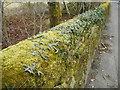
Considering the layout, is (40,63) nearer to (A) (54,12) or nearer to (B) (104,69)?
(B) (104,69)

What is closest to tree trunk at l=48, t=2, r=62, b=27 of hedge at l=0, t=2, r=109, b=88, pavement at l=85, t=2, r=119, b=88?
pavement at l=85, t=2, r=119, b=88

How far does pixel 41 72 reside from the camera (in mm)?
1560

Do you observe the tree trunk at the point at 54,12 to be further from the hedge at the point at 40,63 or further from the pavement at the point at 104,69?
the hedge at the point at 40,63

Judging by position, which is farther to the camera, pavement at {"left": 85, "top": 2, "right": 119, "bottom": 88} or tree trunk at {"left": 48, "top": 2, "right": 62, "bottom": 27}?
tree trunk at {"left": 48, "top": 2, "right": 62, "bottom": 27}

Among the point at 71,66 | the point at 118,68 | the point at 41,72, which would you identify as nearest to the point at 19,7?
the point at 118,68

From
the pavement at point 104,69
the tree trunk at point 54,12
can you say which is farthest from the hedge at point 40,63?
the tree trunk at point 54,12

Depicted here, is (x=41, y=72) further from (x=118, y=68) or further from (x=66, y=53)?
(x=118, y=68)

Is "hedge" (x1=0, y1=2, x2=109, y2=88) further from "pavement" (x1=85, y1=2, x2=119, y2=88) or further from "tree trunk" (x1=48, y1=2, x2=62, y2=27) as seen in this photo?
"tree trunk" (x1=48, y1=2, x2=62, y2=27)

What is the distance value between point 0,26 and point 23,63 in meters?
6.44

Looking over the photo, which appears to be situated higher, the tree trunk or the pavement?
the tree trunk

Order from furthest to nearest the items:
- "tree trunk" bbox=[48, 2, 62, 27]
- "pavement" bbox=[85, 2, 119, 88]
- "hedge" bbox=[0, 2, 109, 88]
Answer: "tree trunk" bbox=[48, 2, 62, 27], "pavement" bbox=[85, 2, 119, 88], "hedge" bbox=[0, 2, 109, 88]

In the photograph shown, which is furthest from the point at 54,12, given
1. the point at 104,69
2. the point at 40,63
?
the point at 40,63

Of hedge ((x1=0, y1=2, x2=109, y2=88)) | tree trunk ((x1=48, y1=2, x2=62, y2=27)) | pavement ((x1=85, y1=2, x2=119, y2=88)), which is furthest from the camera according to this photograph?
tree trunk ((x1=48, y1=2, x2=62, y2=27))

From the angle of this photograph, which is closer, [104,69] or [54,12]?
[104,69]
